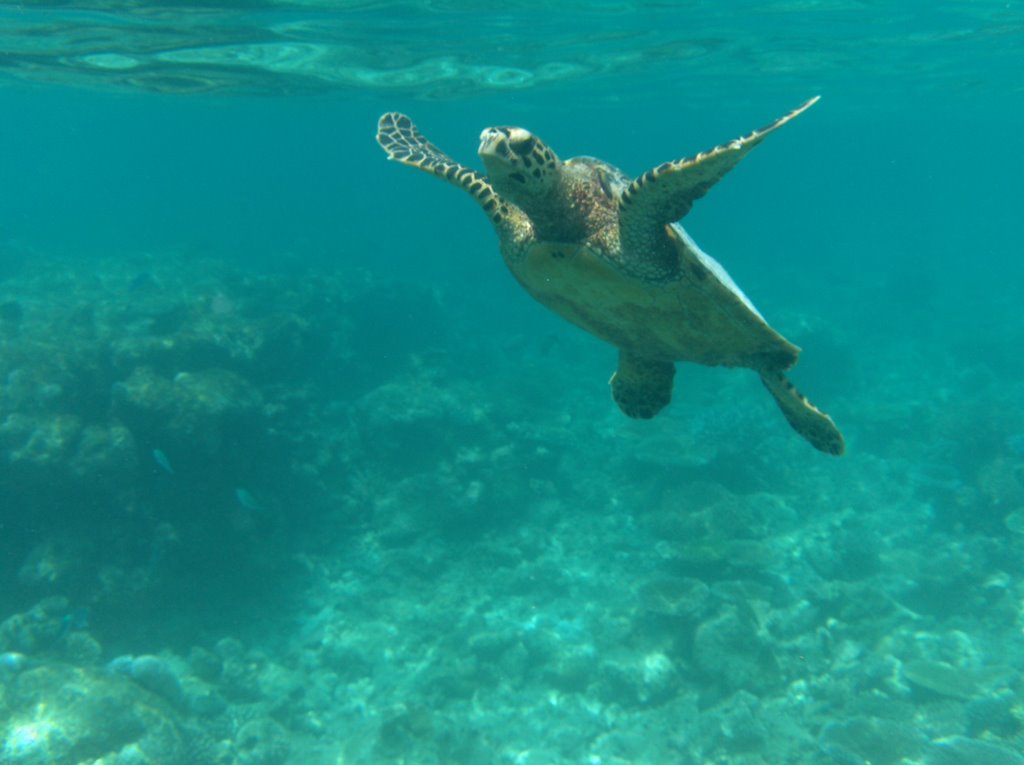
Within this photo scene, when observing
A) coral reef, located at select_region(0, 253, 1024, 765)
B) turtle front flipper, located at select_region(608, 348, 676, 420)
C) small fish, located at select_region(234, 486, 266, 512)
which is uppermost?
turtle front flipper, located at select_region(608, 348, 676, 420)

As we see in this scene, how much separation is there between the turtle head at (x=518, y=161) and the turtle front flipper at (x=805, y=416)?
2961 millimetres

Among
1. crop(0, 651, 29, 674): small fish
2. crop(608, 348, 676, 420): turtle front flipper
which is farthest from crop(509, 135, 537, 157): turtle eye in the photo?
crop(0, 651, 29, 674): small fish

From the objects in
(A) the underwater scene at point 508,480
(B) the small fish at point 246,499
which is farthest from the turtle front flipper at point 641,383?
(B) the small fish at point 246,499

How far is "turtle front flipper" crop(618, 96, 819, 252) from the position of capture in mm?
3520

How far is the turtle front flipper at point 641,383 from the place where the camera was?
6719 millimetres

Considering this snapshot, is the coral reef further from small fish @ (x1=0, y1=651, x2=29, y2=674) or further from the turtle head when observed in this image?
the turtle head

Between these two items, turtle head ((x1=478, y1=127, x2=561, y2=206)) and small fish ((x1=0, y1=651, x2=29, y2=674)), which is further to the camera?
small fish ((x1=0, y1=651, x2=29, y2=674))

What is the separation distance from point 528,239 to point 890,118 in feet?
188

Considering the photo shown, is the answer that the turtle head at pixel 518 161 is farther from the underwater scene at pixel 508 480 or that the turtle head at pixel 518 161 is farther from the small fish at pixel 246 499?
the small fish at pixel 246 499

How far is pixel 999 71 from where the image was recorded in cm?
2936

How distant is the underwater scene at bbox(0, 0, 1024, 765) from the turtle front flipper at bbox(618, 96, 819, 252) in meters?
0.03

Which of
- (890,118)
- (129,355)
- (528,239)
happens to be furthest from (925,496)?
(890,118)

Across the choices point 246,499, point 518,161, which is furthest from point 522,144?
point 246,499

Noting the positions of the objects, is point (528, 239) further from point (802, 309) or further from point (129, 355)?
point (802, 309)
